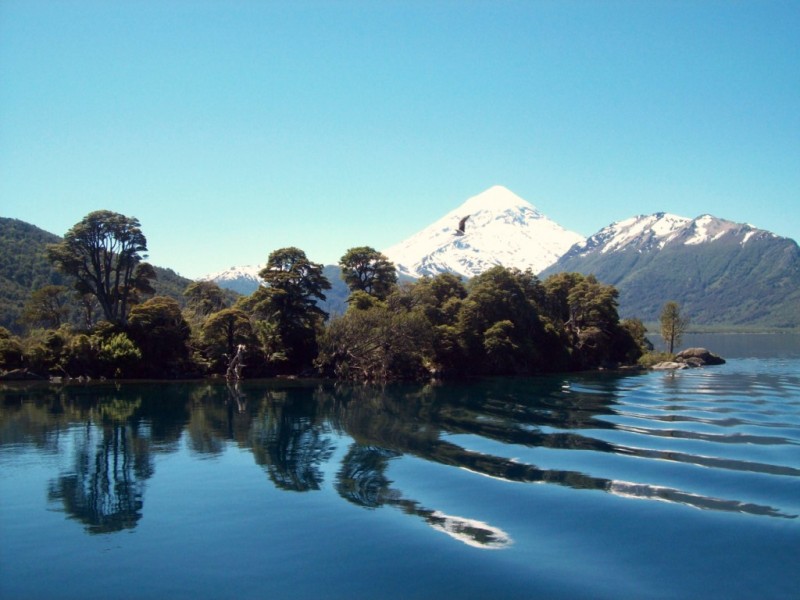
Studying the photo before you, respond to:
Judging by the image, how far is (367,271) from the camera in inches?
3654

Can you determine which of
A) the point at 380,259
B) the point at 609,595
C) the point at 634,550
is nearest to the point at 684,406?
the point at 634,550

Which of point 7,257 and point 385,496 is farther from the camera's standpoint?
point 7,257

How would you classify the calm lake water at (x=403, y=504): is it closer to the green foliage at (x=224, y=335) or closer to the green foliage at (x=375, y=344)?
the green foliage at (x=375, y=344)

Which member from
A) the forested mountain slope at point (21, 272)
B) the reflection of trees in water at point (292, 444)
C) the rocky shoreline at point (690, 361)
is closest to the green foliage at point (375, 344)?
the reflection of trees in water at point (292, 444)

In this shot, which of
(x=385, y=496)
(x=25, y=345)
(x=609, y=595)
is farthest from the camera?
(x=25, y=345)

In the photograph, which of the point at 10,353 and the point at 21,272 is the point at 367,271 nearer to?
the point at 10,353

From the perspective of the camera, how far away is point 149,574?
58.5 ft

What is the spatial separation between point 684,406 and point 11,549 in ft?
152

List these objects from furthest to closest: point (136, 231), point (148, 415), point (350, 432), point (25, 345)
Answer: point (136, 231) < point (25, 345) < point (148, 415) < point (350, 432)

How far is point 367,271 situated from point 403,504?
230 ft

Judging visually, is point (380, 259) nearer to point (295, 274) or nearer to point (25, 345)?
point (295, 274)

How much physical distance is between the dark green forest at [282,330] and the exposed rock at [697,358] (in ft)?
46.5

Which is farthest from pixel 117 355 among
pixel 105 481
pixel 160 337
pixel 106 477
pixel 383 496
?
pixel 383 496

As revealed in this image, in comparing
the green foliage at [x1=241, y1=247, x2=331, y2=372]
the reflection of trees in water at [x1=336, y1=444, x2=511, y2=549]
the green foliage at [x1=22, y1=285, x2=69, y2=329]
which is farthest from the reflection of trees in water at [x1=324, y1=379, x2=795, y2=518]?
the green foliage at [x1=22, y1=285, x2=69, y2=329]
